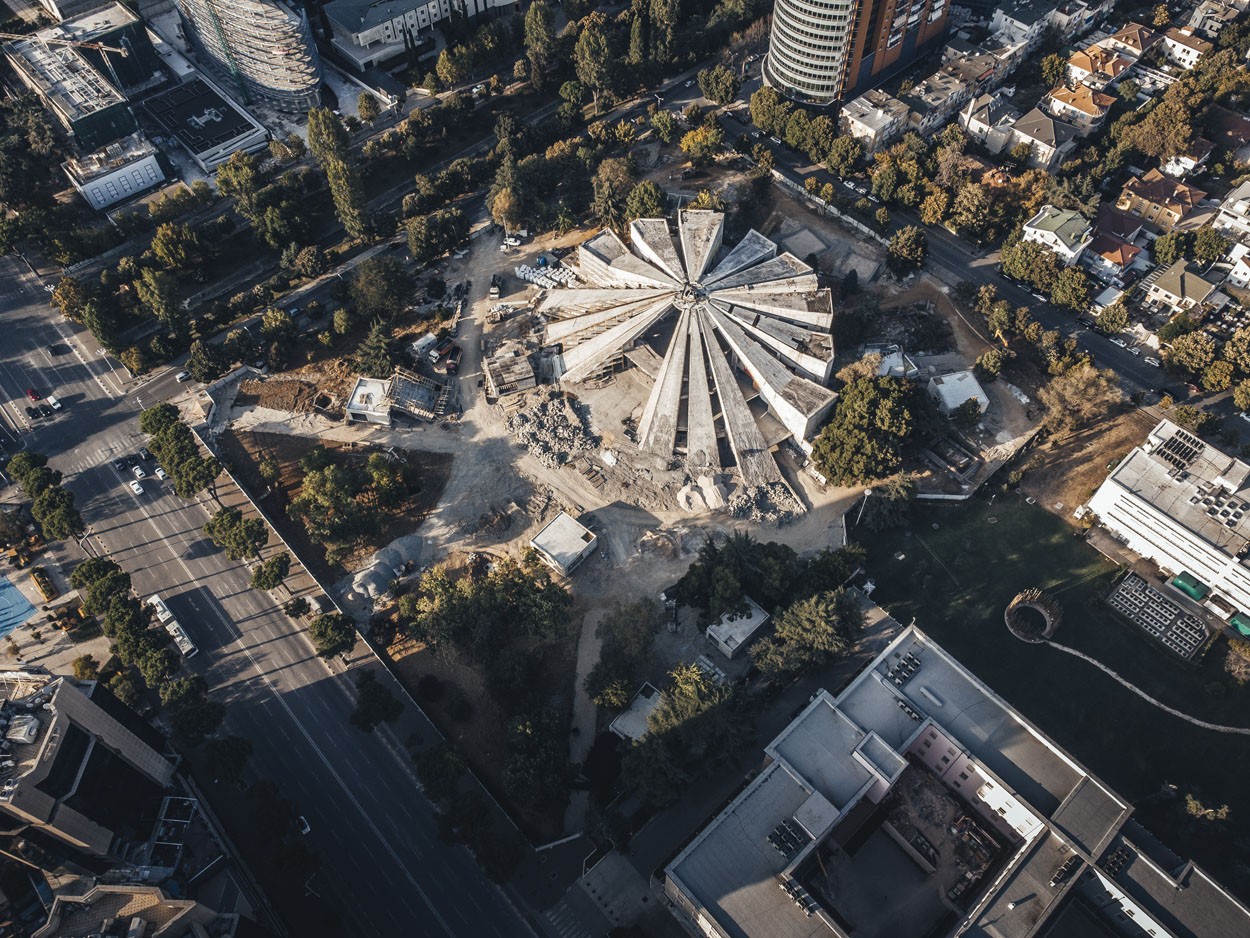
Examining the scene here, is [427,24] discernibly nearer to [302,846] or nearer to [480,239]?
[480,239]

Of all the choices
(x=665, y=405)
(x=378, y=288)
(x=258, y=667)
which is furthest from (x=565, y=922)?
(x=378, y=288)

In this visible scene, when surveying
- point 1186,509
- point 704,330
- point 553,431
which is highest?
point 1186,509

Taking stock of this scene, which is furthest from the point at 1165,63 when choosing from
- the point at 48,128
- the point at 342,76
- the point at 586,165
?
the point at 48,128

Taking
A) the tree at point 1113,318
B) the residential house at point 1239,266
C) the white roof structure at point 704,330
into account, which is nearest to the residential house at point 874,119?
the white roof structure at point 704,330

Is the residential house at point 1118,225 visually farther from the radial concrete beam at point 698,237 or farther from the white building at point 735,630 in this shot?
the white building at point 735,630

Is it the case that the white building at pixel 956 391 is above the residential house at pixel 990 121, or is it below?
below

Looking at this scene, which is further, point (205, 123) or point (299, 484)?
point (205, 123)

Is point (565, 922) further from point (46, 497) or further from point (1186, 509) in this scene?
point (1186, 509)
